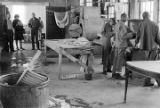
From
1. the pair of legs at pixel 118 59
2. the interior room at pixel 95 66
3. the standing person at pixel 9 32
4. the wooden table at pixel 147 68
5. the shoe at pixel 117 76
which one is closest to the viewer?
the interior room at pixel 95 66

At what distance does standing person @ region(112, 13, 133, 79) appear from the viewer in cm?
659

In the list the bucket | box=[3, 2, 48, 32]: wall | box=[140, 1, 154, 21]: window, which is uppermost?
box=[3, 2, 48, 32]: wall

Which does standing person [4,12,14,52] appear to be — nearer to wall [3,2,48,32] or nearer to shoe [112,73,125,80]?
shoe [112,73,125,80]

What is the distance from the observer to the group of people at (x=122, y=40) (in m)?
6.22

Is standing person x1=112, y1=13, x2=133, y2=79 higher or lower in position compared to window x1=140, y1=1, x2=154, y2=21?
lower

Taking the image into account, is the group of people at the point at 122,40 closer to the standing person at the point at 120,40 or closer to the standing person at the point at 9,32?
the standing person at the point at 120,40

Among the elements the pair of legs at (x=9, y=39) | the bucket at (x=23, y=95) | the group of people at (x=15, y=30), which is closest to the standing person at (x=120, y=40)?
the bucket at (x=23, y=95)

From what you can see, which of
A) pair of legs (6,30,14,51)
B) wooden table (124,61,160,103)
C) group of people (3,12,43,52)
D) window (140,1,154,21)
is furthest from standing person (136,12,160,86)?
pair of legs (6,30,14,51)

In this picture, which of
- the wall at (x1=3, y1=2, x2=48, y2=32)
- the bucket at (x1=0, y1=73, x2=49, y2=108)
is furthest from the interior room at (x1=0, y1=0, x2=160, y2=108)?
the wall at (x1=3, y1=2, x2=48, y2=32)

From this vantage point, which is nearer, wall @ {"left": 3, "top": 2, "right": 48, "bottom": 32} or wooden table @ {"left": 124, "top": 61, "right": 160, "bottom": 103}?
wooden table @ {"left": 124, "top": 61, "right": 160, "bottom": 103}

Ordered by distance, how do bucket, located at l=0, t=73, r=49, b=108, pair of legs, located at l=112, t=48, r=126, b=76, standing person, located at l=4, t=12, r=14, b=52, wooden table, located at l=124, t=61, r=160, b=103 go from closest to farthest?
bucket, located at l=0, t=73, r=49, b=108 < wooden table, located at l=124, t=61, r=160, b=103 < pair of legs, located at l=112, t=48, r=126, b=76 < standing person, located at l=4, t=12, r=14, b=52

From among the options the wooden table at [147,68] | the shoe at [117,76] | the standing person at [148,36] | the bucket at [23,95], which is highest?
the standing person at [148,36]

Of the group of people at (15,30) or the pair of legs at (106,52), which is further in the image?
the group of people at (15,30)

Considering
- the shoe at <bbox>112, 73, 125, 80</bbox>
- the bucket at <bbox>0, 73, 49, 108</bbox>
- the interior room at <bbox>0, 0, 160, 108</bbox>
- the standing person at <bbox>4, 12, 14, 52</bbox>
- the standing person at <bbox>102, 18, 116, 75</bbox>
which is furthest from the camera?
the standing person at <bbox>4, 12, 14, 52</bbox>
